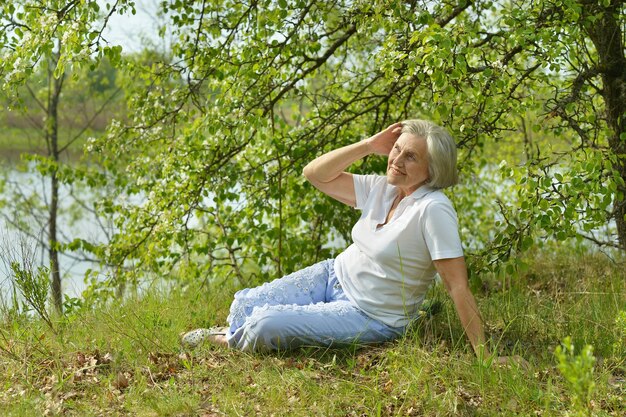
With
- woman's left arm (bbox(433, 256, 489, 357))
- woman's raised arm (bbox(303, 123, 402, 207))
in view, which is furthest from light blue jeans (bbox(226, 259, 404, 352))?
woman's raised arm (bbox(303, 123, 402, 207))

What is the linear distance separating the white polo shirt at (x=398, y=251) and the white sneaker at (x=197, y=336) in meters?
0.72

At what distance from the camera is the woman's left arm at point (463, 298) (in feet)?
11.4

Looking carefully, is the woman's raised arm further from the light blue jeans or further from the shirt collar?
the light blue jeans

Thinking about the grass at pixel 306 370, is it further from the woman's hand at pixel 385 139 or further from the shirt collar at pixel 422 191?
the woman's hand at pixel 385 139

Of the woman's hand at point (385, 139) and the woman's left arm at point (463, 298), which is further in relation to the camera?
the woman's hand at point (385, 139)

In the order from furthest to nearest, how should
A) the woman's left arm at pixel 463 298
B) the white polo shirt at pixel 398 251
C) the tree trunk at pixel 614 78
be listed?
1. the tree trunk at pixel 614 78
2. the white polo shirt at pixel 398 251
3. the woman's left arm at pixel 463 298

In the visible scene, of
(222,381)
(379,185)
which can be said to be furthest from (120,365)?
(379,185)

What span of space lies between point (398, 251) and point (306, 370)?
72cm

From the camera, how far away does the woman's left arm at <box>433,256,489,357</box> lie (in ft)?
11.4

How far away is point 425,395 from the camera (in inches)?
126

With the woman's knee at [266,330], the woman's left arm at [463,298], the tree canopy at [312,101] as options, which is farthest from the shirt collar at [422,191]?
the woman's knee at [266,330]

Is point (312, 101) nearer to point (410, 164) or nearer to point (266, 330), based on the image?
point (410, 164)

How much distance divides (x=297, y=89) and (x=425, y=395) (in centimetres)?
336

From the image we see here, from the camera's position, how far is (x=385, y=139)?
402cm
